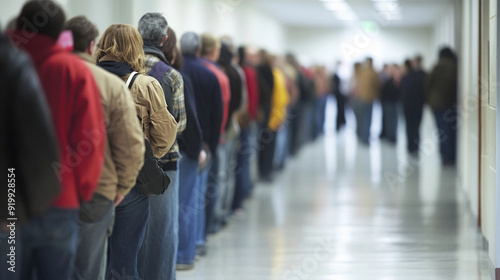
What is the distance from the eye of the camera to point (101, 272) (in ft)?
11.6

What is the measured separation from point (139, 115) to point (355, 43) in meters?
23.4

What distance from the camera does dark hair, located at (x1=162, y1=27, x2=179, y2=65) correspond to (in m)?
5.08

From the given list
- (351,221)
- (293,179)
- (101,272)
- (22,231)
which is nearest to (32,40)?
(22,231)

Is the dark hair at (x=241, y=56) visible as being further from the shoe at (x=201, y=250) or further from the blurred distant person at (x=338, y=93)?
the blurred distant person at (x=338, y=93)

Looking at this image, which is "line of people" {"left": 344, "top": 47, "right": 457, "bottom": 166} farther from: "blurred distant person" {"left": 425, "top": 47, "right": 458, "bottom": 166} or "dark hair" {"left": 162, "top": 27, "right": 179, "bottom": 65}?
"dark hair" {"left": 162, "top": 27, "right": 179, "bottom": 65}

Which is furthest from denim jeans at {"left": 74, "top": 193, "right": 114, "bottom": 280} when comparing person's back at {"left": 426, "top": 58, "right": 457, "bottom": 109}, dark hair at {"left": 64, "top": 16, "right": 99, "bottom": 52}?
person's back at {"left": 426, "top": 58, "right": 457, "bottom": 109}

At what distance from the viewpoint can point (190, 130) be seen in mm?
5508

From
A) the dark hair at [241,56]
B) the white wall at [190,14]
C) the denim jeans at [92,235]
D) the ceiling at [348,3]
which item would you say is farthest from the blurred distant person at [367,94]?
the denim jeans at [92,235]

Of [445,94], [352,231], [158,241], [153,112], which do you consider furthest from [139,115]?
[445,94]

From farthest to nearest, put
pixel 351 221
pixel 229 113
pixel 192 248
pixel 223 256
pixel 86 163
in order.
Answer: pixel 351 221, pixel 229 113, pixel 223 256, pixel 192 248, pixel 86 163

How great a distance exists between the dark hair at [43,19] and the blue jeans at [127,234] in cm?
115

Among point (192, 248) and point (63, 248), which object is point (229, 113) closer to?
point (192, 248)

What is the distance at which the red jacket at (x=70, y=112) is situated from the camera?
3.12m

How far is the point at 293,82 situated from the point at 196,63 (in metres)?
6.83
